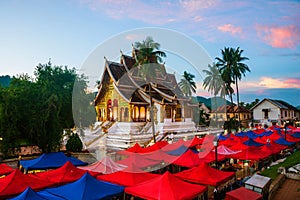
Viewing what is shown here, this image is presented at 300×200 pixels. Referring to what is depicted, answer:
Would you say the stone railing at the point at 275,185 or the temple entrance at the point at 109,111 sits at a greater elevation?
the temple entrance at the point at 109,111

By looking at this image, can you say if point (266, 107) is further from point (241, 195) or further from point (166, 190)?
point (166, 190)

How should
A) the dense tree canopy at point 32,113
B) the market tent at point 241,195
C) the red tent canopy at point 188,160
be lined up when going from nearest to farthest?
1. the market tent at point 241,195
2. the red tent canopy at point 188,160
3. the dense tree canopy at point 32,113

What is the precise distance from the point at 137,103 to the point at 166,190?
2380 centimetres

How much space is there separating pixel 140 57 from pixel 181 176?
20578 mm

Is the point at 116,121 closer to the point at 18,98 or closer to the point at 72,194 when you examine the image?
the point at 18,98

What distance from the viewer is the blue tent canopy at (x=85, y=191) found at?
26.0ft

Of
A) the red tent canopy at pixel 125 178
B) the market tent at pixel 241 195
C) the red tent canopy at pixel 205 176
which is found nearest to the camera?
the market tent at pixel 241 195

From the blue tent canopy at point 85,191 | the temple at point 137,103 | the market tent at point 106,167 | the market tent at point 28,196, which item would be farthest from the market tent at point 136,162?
the temple at point 137,103

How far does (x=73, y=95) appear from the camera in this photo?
1973 centimetres

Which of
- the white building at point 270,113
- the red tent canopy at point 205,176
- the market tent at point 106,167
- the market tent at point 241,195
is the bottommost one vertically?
the market tent at point 241,195

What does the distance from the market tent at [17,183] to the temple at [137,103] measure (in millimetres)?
17696

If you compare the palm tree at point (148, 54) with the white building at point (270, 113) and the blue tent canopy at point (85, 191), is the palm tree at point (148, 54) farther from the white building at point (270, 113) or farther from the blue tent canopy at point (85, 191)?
the white building at point (270, 113)

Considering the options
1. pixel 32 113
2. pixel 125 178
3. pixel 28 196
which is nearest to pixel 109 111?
pixel 32 113

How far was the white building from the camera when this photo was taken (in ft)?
180
